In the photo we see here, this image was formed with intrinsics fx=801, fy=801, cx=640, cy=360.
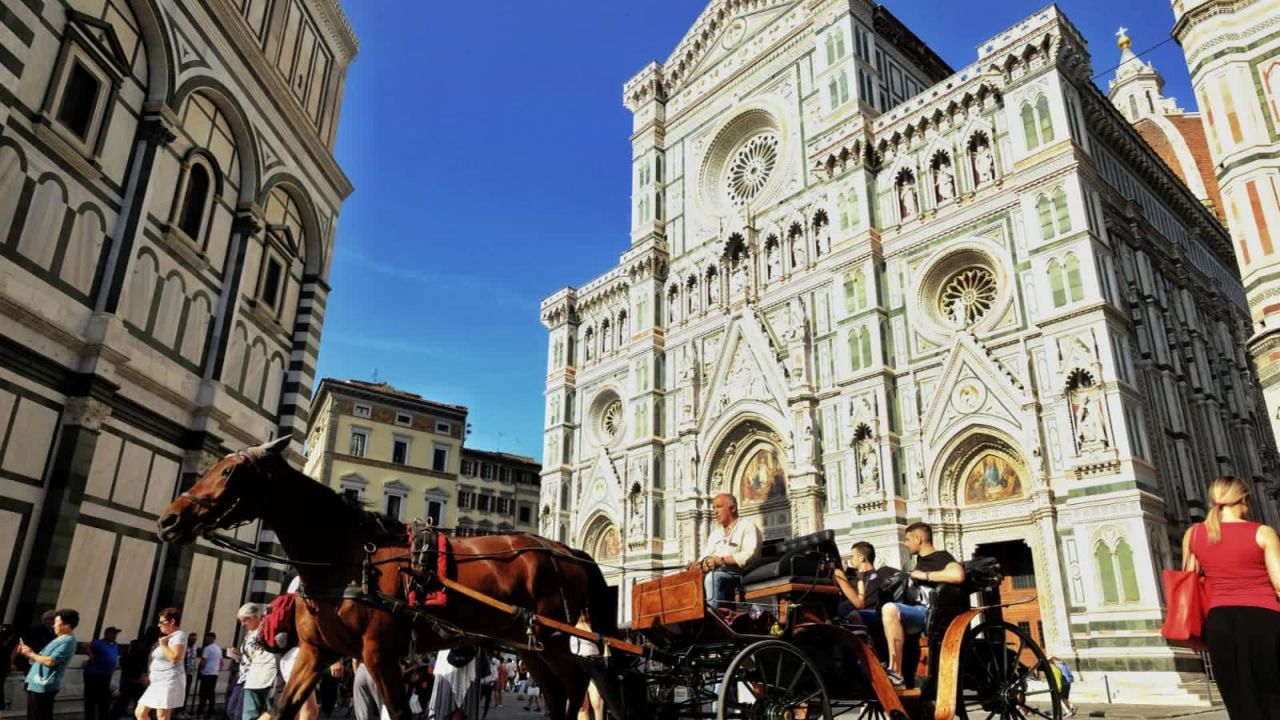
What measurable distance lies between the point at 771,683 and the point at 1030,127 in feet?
64.3

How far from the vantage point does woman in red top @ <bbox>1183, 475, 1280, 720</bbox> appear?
3758 millimetres

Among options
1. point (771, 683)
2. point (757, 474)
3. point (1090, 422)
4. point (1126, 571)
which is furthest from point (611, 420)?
point (771, 683)

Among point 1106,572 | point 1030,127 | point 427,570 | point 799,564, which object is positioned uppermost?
point 1030,127

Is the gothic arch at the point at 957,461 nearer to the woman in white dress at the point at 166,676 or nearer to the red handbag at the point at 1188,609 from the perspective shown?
the red handbag at the point at 1188,609

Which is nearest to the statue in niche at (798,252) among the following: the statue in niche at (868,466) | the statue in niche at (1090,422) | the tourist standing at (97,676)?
the statue in niche at (868,466)

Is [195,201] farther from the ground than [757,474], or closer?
farther from the ground

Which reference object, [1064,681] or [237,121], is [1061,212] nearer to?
[1064,681]

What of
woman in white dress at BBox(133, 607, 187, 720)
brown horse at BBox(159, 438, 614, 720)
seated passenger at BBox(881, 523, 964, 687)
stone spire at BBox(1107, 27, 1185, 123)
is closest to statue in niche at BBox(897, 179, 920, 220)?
seated passenger at BBox(881, 523, 964, 687)

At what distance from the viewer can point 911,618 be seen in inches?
253

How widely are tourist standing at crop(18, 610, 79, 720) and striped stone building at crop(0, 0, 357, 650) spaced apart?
261cm

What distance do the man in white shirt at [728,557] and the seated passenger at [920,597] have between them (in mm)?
1154

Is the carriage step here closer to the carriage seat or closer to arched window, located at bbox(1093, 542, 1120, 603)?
the carriage seat

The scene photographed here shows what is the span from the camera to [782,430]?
2431cm

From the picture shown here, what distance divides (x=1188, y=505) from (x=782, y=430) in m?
10.3
